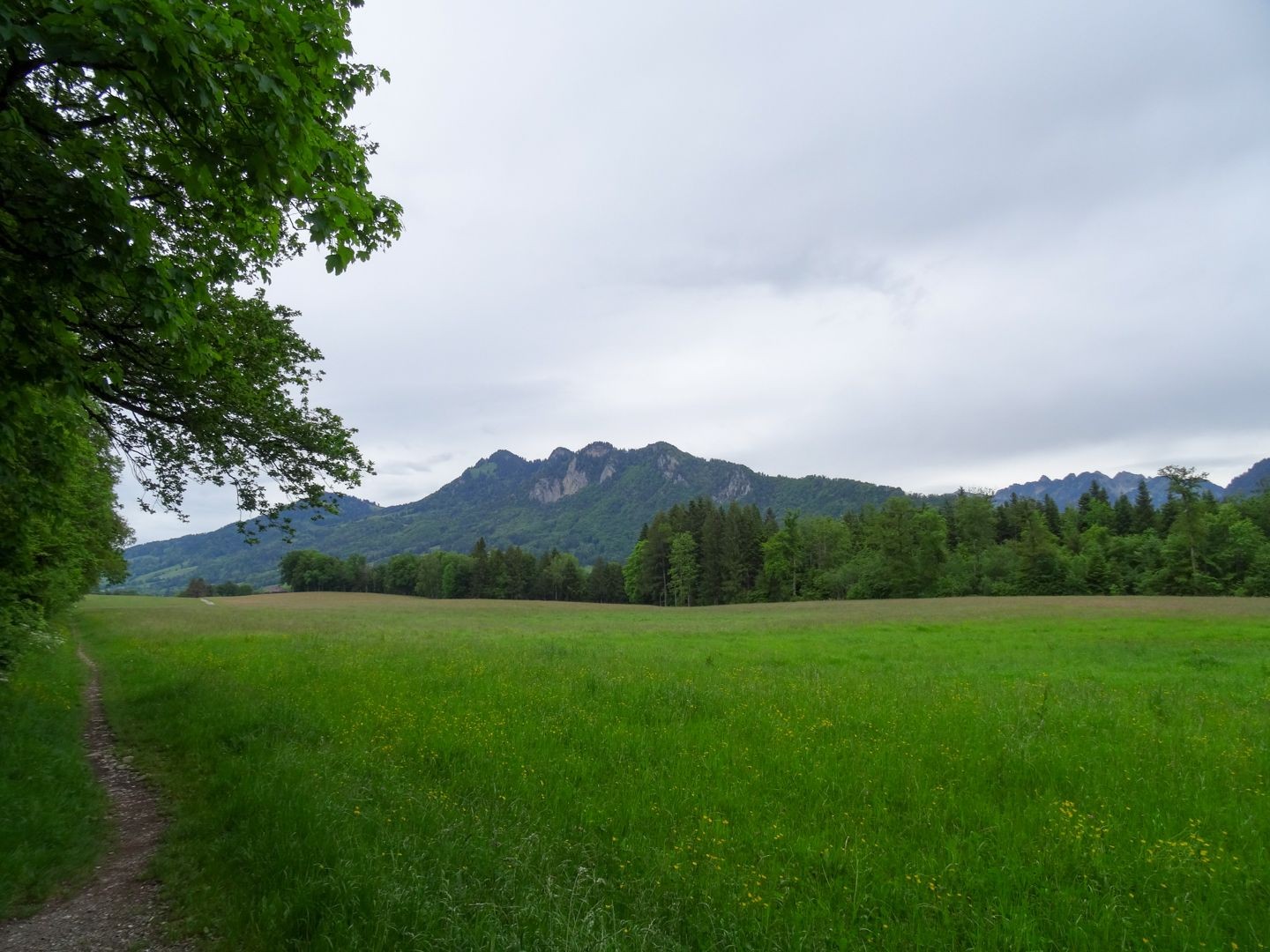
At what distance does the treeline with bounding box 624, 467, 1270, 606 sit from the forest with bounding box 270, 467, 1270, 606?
0.19 metres

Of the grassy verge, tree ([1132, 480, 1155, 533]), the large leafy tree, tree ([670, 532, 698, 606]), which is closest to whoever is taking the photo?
the large leafy tree

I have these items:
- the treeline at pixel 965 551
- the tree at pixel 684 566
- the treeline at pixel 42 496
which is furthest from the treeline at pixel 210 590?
the treeline at pixel 42 496

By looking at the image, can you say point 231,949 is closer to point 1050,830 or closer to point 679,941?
point 679,941

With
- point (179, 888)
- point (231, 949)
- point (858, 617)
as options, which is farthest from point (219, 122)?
point (858, 617)

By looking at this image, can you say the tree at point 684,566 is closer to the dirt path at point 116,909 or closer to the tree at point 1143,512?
the tree at point 1143,512

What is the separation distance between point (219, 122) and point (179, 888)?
21.6ft

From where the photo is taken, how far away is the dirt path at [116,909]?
4.66 metres

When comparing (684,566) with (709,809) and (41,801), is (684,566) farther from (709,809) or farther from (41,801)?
(41,801)

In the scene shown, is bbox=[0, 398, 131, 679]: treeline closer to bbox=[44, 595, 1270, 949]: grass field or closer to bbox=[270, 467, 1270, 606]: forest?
bbox=[44, 595, 1270, 949]: grass field

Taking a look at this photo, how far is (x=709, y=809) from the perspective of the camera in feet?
22.0

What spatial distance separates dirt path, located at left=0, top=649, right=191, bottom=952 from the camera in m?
4.66

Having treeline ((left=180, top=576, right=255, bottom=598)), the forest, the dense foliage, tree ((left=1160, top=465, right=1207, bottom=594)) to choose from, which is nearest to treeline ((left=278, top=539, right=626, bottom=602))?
the forest

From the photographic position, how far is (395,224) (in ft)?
26.6

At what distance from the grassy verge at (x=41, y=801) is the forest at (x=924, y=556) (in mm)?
83452
